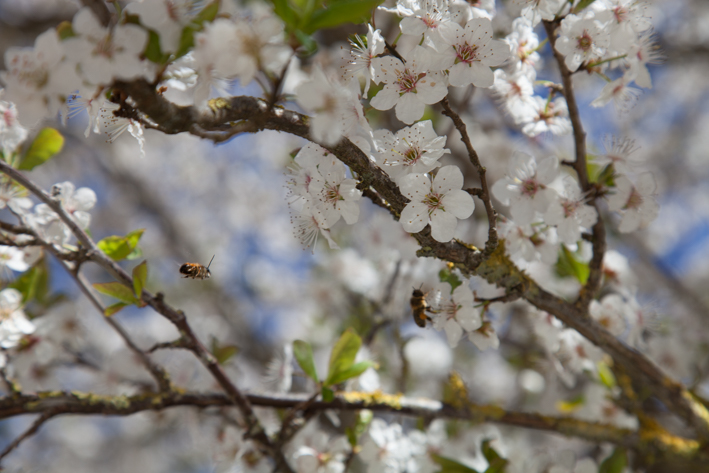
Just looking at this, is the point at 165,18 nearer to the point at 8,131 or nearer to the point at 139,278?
the point at 139,278

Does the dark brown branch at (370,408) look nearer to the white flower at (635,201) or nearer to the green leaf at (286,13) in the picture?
the white flower at (635,201)

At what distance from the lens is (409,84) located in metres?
0.91

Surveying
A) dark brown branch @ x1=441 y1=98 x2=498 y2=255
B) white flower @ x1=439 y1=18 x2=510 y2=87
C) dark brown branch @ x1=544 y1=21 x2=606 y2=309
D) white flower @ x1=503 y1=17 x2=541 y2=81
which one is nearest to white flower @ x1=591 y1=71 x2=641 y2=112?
dark brown branch @ x1=544 y1=21 x2=606 y2=309

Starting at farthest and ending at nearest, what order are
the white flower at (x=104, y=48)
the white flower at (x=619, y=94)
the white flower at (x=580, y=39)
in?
the white flower at (x=619, y=94)
the white flower at (x=580, y=39)
the white flower at (x=104, y=48)

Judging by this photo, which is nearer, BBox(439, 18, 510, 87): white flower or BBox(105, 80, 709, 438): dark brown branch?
BBox(105, 80, 709, 438): dark brown branch

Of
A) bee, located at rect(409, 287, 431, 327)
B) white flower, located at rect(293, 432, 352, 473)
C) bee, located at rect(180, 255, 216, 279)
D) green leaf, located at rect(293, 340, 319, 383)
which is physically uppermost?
bee, located at rect(409, 287, 431, 327)

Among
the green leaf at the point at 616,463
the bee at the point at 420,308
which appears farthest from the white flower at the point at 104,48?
the green leaf at the point at 616,463

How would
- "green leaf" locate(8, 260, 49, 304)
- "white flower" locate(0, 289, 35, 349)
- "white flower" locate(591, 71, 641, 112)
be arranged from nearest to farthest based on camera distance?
"white flower" locate(591, 71, 641, 112), "white flower" locate(0, 289, 35, 349), "green leaf" locate(8, 260, 49, 304)

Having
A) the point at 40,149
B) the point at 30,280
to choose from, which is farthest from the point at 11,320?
the point at 40,149

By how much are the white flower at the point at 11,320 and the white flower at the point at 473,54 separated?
125 cm

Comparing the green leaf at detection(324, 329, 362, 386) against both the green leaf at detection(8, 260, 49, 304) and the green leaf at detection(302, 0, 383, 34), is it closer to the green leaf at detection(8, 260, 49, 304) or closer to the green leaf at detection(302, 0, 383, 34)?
the green leaf at detection(302, 0, 383, 34)

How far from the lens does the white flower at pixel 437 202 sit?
887 millimetres

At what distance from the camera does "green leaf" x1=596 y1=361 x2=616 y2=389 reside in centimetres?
157

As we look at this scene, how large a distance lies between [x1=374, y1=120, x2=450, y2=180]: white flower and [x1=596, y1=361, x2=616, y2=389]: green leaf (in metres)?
1.10
